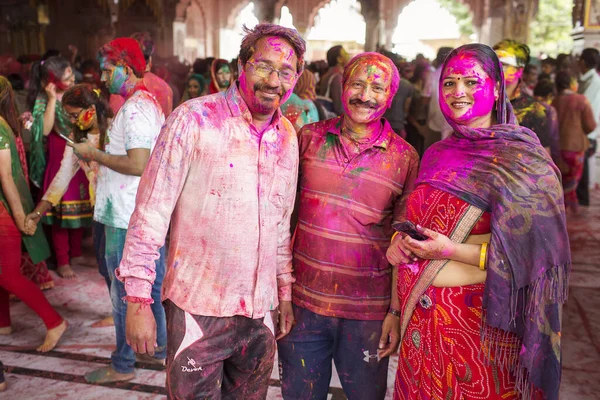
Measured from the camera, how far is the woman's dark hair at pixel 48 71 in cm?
436

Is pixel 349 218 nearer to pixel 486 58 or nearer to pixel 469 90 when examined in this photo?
pixel 469 90

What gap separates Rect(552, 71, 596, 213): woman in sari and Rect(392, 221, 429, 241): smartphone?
5.46m

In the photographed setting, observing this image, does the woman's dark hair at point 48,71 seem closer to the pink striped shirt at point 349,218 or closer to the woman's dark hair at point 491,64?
the pink striped shirt at point 349,218

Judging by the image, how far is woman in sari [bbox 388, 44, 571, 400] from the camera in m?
1.74

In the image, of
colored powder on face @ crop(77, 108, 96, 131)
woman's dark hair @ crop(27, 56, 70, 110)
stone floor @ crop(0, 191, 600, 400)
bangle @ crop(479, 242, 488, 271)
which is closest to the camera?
bangle @ crop(479, 242, 488, 271)

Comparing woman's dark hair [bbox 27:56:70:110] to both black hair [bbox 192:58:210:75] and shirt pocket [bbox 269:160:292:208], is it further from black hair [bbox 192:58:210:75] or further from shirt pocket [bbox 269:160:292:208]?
black hair [bbox 192:58:210:75]

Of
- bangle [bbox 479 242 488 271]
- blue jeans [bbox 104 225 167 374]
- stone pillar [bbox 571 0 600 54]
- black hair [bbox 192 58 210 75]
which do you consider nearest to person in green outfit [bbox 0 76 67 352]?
blue jeans [bbox 104 225 167 374]

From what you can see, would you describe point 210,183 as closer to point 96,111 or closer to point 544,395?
point 544,395

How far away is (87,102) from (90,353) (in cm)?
157

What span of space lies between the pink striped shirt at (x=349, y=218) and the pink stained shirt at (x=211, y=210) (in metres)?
0.25

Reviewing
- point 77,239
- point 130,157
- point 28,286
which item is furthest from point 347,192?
point 77,239

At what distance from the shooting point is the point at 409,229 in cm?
182

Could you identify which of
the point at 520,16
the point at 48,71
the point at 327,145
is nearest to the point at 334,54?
the point at 48,71

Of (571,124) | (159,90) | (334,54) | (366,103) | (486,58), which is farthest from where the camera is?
(334,54)
